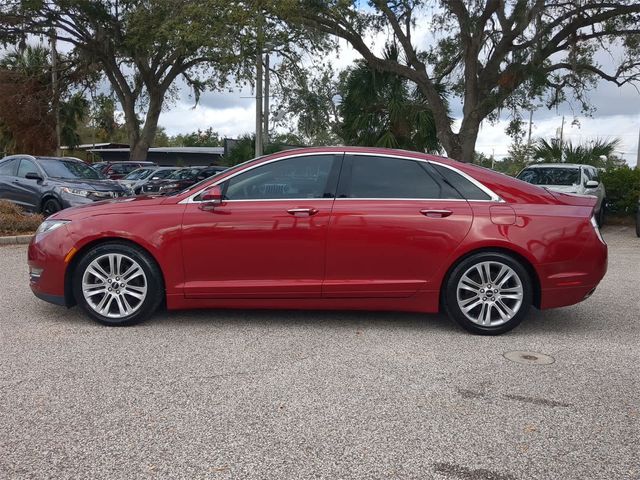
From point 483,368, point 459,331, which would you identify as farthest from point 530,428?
point 459,331

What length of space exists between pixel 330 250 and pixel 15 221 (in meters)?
8.09

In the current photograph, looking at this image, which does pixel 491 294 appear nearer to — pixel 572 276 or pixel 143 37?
pixel 572 276

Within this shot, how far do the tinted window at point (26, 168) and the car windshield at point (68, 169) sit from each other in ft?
0.57

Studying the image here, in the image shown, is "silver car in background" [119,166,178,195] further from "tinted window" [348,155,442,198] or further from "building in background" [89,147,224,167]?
"building in background" [89,147,224,167]

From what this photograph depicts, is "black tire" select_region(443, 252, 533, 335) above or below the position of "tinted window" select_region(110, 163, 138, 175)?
below

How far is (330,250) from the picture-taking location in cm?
513

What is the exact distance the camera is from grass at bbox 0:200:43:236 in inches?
425

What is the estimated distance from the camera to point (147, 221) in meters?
5.19

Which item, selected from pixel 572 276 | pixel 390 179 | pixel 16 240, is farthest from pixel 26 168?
pixel 572 276

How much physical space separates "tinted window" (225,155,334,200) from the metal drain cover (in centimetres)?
201

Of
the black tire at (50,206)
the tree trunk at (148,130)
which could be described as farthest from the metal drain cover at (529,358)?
the tree trunk at (148,130)

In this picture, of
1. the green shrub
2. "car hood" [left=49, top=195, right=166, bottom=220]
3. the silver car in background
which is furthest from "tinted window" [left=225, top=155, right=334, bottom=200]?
the silver car in background

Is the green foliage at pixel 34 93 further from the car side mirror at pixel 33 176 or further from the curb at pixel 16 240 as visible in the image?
the curb at pixel 16 240

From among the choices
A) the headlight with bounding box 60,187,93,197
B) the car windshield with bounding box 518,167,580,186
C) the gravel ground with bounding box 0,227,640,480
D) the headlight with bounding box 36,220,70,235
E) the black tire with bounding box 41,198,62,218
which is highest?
the car windshield with bounding box 518,167,580,186
